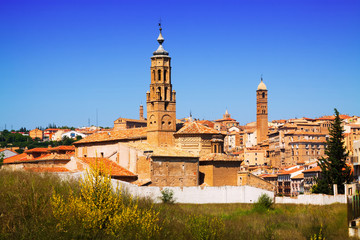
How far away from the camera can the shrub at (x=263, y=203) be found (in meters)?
42.4

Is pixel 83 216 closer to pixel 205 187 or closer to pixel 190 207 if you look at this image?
pixel 190 207

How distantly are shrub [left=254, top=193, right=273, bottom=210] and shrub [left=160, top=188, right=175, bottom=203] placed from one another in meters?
6.01

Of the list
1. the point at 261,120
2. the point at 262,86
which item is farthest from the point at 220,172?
the point at 262,86

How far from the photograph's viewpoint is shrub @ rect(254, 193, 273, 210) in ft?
139

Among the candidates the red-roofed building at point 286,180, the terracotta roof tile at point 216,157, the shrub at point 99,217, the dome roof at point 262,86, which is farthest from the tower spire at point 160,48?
the dome roof at point 262,86

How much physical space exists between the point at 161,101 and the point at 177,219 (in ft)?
69.4

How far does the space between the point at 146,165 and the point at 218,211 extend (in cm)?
708

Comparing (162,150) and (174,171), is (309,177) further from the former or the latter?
(174,171)

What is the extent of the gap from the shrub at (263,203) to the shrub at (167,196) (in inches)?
237

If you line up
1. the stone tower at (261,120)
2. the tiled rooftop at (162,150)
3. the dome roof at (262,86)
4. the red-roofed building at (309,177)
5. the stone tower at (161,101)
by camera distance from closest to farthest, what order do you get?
the tiled rooftop at (162,150)
the stone tower at (161,101)
the red-roofed building at (309,177)
the stone tower at (261,120)
the dome roof at (262,86)

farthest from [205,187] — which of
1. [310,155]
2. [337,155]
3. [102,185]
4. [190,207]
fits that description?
[310,155]

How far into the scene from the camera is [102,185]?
25.4 meters

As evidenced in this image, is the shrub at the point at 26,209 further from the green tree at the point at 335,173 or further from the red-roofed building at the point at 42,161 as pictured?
the green tree at the point at 335,173

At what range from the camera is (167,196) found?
41531 mm
